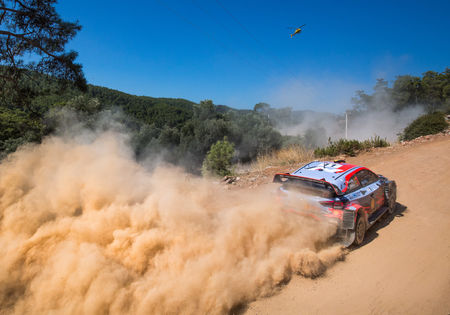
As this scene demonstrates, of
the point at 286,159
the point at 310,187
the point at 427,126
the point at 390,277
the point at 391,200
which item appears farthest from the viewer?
the point at 427,126

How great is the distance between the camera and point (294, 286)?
3797mm

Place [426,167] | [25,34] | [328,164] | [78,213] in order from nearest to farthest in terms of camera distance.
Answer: [78,213]
[328,164]
[25,34]
[426,167]

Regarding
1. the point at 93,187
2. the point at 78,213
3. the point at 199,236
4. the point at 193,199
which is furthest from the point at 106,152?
the point at 199,236

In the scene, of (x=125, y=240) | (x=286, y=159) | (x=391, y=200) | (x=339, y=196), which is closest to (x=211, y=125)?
(x=286, y=159)

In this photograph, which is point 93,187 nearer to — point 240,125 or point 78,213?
point 78,213

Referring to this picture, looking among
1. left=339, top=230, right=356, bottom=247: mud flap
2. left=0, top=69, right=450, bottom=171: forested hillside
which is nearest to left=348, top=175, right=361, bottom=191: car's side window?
left=339, top=230, right=356, bottom=247: mud flap

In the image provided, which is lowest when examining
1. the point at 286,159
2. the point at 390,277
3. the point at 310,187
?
the point at 390,277

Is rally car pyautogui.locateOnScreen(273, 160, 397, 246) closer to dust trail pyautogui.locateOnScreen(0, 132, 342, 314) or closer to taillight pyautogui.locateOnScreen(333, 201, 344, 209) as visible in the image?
taillight pyautogui.locateOnScreen(333, 201, 344, 209)

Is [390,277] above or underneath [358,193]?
underneath

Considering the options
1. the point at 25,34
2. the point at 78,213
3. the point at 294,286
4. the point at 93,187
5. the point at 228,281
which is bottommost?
the point at 294,286

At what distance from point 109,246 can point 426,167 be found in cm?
1157

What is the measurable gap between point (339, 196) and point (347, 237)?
2.54 feet

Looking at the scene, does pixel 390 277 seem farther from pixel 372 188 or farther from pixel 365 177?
pixel 365 177

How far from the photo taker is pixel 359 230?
4.75 metres
